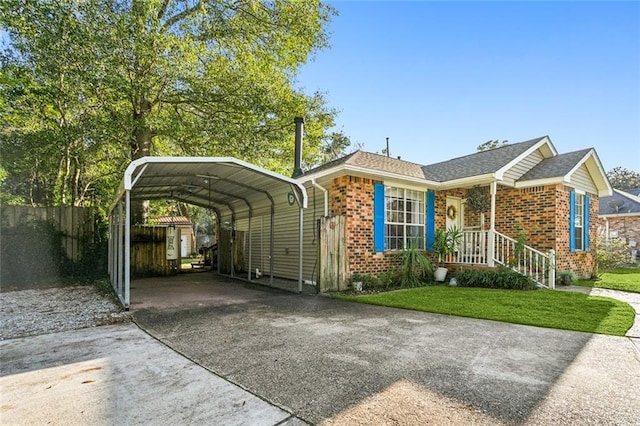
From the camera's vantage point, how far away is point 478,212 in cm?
1079

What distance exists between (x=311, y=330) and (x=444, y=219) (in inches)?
292

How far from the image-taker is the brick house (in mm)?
8761

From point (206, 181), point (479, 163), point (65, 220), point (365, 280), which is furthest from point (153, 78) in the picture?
point (479, 163)

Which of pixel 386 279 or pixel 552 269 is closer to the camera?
pixel 552 269

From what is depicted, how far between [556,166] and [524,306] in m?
5.83

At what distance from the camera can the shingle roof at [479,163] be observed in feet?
32.6

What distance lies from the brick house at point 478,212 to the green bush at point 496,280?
398 mm

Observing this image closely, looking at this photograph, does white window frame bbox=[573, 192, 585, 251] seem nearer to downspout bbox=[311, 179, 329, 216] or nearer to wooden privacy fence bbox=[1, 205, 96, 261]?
downspout bbox=[311, 179, 329, 216]

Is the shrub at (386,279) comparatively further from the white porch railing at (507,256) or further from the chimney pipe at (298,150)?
the chimney pipe at (298,150)

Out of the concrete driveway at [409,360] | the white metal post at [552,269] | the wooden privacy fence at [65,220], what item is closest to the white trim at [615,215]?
the white metal post at [552,269]

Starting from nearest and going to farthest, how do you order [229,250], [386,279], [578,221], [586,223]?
[386,279] < [578,221] < [586,223] < [229,250]

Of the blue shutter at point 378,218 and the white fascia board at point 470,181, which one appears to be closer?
the blue shutter at point 378,218

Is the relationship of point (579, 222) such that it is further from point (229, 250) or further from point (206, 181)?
point (229, 250)

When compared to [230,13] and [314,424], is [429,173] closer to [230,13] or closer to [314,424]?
[230,13]
